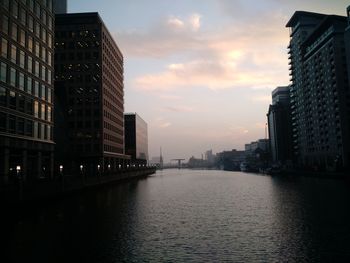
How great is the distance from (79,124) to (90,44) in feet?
93.3

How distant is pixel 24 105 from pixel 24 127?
175 inches

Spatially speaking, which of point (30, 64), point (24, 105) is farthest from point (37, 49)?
point (24, 105)

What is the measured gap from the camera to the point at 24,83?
248 feet

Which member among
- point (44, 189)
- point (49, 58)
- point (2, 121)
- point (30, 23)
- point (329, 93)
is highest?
point (329, 93)

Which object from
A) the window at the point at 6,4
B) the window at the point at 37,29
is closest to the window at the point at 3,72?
the window at the point at 6,4

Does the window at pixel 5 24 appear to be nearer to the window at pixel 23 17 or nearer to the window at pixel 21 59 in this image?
the window at pixel 21 59

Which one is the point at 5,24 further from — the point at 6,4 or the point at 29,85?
the point at 29,85

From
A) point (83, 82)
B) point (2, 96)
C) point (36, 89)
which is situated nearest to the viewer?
point (2, 96)

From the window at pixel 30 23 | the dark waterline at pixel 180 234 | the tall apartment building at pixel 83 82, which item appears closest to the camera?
the dark waterline at pixel 180 234

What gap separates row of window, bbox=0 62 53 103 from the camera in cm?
6806

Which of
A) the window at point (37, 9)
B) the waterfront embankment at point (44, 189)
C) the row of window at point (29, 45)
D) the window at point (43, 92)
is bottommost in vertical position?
the waterfront embankment at point (44, 189)

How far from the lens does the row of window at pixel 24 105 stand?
223 feet

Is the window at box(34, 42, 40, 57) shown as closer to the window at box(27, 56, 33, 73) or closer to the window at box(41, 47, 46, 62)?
the window at box(41, 47, 46, 62)

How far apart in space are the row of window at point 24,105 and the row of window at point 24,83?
5.32 ft
